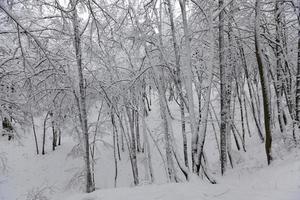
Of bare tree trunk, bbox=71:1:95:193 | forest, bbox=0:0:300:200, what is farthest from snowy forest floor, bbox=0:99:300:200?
bare tree trunk, bbox=71:1:95:193

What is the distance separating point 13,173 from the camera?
23.9 meters

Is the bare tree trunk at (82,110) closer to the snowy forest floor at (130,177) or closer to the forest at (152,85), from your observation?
the forest at (152,85)

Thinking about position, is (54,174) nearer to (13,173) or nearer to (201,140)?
(13,173)

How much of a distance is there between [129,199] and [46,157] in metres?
22.9

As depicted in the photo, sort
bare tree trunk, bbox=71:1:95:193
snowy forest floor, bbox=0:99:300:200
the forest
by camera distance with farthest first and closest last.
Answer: bare tree trunk, bbox=71:1:95:193, the forest, snowy forest floor, bbox=0:99:300:200

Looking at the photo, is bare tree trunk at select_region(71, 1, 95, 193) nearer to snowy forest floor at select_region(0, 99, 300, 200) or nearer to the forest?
the forest

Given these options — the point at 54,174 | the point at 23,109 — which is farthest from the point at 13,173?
the point at 23,109

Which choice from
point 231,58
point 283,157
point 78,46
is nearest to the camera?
point 283,157

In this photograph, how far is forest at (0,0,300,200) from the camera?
6594 mm

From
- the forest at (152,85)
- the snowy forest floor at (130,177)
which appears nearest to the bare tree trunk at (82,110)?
the forest at (152,85)

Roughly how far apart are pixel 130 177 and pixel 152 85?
9.35 metres

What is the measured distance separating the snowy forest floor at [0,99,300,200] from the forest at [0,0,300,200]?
56 mm

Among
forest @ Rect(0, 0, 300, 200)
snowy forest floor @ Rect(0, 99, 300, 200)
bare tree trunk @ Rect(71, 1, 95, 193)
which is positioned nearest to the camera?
snowy forest floor @ Rect(0, 99, 300, 200)

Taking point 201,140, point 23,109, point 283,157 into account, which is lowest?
point 283,157
